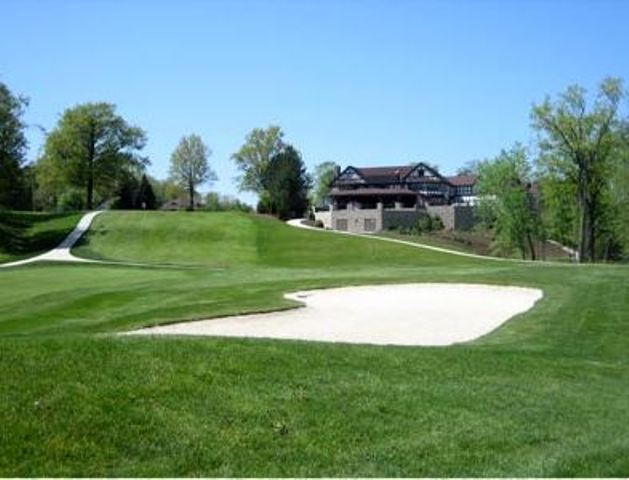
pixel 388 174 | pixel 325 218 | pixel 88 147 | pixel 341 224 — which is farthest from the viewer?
pixel 388 174

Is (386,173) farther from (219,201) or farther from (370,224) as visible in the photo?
(219,201)

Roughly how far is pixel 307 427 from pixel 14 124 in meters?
68.1

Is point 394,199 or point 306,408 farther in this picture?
point 394,199

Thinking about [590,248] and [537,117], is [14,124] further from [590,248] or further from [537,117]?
[590,248]

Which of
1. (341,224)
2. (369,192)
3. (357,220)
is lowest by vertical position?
(341,224)

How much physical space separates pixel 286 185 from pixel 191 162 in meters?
22.6

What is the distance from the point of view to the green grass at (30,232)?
59969 mm

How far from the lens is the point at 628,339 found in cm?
1678

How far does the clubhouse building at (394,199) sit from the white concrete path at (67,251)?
3824 centimetres

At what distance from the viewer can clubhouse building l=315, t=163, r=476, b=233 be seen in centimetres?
10175

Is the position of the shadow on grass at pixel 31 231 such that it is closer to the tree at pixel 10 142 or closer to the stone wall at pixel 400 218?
the tree at pixel 10 142

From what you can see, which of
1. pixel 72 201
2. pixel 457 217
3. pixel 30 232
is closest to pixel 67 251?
pixel 30 232

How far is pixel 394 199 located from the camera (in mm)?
115562

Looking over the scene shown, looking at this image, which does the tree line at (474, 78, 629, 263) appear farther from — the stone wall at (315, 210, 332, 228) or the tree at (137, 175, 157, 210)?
the tree at (137, 175, 157, 210)
